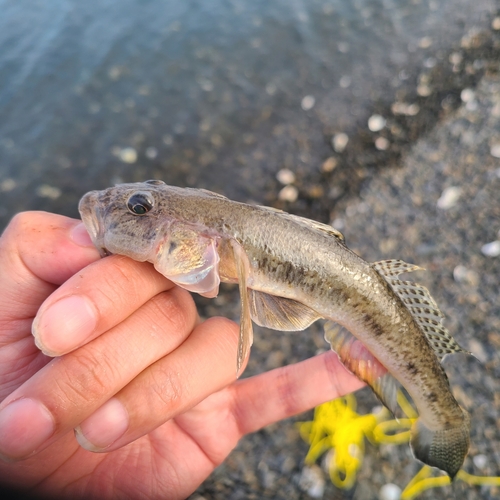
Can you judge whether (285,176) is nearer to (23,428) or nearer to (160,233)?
(160,233)

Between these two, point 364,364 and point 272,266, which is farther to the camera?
point 364,364

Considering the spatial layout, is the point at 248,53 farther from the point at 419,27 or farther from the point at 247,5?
the point at 419,27

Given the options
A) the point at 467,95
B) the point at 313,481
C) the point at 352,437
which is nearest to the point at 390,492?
the point at 352,437

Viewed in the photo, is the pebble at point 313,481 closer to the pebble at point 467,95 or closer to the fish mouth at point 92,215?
the fish mouth at point 92,215

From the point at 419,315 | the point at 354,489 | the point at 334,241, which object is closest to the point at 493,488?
the point at 354,489

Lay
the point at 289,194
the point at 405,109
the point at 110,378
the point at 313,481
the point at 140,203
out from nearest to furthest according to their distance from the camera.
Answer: the point at 110,378
the point at 140,203
the point at 313,481
the point at 289,194
the point at 405,109
